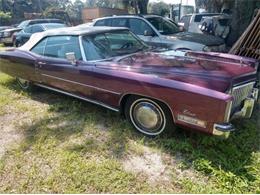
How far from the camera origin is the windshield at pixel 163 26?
26.8 ft

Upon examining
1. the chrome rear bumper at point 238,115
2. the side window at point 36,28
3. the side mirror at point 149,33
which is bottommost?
the side window at point 36,28

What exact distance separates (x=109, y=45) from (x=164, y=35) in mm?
3548

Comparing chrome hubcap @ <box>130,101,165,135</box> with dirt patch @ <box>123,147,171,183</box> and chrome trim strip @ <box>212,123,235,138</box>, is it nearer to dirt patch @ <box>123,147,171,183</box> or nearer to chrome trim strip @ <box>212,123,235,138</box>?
dirt patch @ <box>123,147,171,183</box>

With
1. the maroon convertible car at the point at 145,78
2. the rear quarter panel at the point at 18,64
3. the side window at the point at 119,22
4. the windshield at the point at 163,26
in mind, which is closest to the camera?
the maroon convertible car at the point at 145,78

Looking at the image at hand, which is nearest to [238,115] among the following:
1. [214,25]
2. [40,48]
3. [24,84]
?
[40,48]

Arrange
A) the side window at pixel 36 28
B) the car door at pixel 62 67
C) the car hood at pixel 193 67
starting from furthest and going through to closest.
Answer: the side window at pixel 36 28 → the car door at pixel 62 67 → the car hood at pixel 193 67

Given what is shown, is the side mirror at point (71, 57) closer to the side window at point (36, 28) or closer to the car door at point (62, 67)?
the car door at point (62, 67)

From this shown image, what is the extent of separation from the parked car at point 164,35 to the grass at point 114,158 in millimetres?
3047

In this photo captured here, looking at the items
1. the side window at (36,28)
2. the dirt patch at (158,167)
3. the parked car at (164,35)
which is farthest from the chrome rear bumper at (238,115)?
the side window at (36,28)

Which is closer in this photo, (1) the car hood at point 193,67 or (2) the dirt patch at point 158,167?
(2) the dirt patch at point 158,167

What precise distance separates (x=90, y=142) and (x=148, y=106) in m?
0.93

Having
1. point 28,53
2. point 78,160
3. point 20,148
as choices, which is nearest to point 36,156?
point 20,148

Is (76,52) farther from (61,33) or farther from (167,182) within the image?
(167,182)

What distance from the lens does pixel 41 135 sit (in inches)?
157
